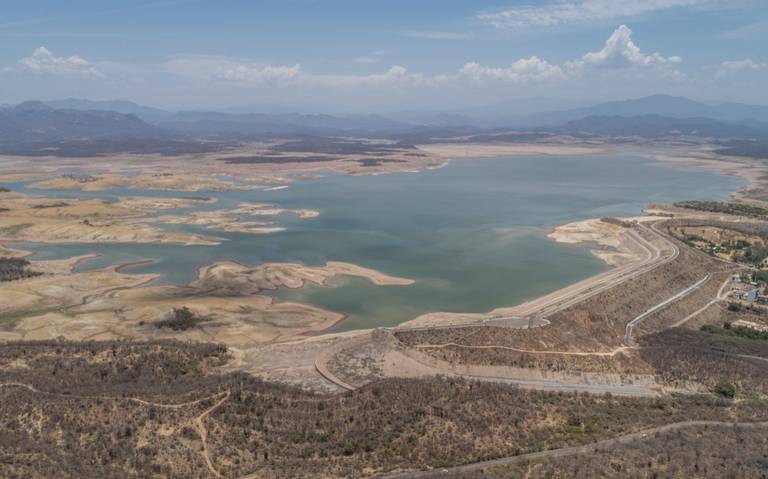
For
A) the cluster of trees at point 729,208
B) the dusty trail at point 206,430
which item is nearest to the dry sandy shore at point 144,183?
the cluster of trees at point 729,208

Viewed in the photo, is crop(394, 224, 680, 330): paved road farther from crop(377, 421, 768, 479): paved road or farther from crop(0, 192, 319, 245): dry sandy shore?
crop(0, 192, 319, 245): dry sandy shore

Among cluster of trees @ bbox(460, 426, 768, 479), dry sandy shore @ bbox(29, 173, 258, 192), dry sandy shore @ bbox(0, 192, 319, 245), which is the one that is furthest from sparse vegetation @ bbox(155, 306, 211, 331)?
dry sandy shore @ bbox(29, 173, 258, 192)

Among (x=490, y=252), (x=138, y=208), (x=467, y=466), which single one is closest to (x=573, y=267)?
(x=490, y=252)

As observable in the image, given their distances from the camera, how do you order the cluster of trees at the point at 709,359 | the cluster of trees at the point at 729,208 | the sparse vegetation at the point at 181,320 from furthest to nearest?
the cluster of trees at the point at 729,208 < the sparse vegetation at the point at 181,320 < the cluster of trees at the point at 709,359

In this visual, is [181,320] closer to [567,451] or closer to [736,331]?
[567,451]

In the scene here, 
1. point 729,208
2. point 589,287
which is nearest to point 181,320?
point 589,287

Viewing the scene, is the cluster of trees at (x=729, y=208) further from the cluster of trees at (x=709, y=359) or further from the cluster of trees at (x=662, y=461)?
the cluster of trees at (x=662, y=461)

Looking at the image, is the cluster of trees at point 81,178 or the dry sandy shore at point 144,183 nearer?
the dry sandy shore at point 144,183

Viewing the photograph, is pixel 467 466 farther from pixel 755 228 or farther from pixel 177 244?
pixel 755 228
